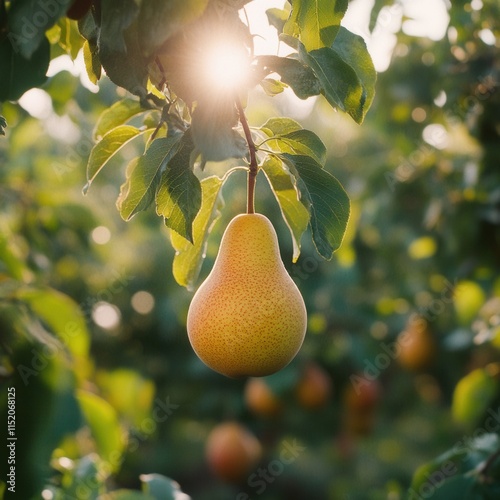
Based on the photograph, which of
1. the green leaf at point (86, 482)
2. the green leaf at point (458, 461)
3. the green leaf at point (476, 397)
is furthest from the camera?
the green leaf at point (476, 397)

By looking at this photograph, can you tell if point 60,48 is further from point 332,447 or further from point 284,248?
point 332,447

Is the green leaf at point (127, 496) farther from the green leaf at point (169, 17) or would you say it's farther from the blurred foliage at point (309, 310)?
the green leaf at point (169, 17)

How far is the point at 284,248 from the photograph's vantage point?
3.19 metres

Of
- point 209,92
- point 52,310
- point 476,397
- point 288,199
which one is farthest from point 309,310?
point 209,92

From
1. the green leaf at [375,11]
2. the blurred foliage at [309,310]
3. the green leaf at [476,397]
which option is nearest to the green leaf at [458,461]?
the blurred foliage at [309,310]

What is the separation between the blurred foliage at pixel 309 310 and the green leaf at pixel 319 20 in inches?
16.7

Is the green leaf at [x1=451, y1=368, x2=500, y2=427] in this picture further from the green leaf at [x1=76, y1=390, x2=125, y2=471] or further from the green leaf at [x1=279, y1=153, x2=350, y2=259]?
the green leaf at [x1=279, y1=153, x2=350, y2=259]

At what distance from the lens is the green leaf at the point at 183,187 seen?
→ 0.58 metres

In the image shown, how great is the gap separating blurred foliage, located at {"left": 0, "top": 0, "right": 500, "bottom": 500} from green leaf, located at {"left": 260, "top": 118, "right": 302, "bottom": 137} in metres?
0.33

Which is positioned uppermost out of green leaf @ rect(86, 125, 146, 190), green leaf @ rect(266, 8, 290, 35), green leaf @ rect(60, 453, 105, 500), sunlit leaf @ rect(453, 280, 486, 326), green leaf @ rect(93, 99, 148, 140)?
sunlit leaf @ rect(453, 280, 486, 326)

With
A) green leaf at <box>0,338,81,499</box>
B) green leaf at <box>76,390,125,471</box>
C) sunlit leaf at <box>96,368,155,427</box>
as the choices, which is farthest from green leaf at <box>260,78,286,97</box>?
sunlit leaf at <box>96,368,155,427</box>

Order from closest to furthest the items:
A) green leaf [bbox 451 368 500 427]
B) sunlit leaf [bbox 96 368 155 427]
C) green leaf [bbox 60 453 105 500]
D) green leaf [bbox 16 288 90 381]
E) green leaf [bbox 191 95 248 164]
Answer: green leaf [bbox 191 95 248 164] < green leaf [bbox 16 288 90 381] < green leaf [bbox 60 453 105 500] < green leaf [bbox 451 368 500 427] < sunlit leaf [bbox 96 368 155 427]

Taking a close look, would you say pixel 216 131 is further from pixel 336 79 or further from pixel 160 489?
pixel 160 489

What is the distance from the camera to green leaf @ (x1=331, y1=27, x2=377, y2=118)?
0.63 metres
